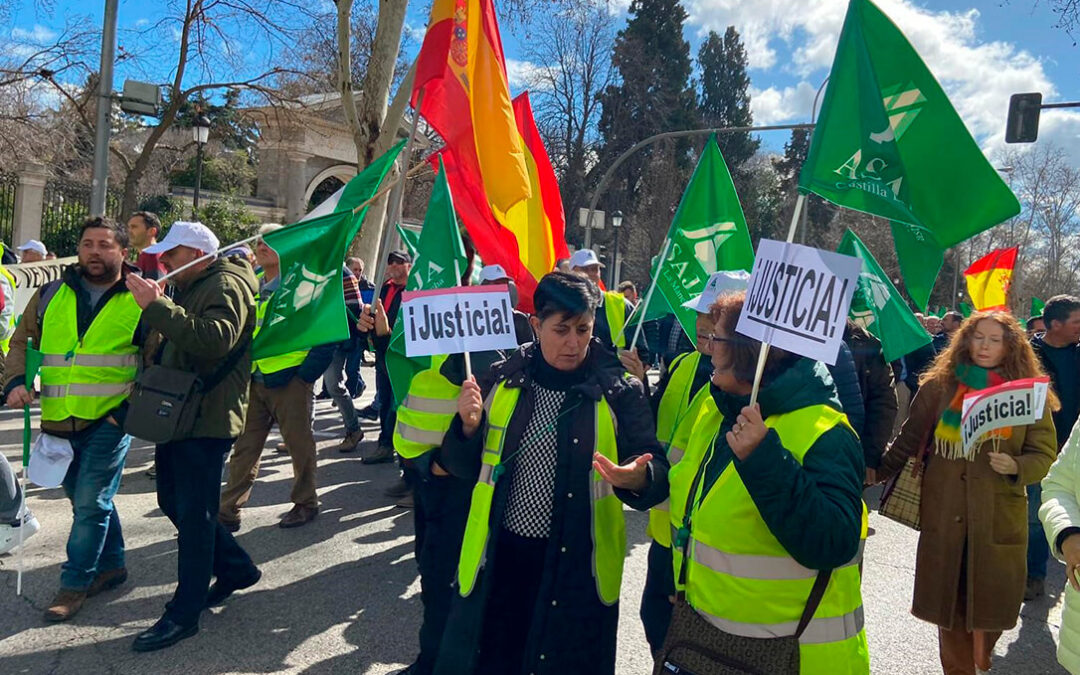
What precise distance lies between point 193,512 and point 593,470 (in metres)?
2.13

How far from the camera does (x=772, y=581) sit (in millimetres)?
2164

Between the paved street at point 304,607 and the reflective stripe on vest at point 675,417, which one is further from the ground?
the reflective stripe on vest at point 675,417

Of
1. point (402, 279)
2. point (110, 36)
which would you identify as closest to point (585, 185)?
point (110, 36)

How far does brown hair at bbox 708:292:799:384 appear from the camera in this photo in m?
2.34

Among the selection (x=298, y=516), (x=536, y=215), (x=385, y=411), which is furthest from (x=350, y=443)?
(x=536, y=215)

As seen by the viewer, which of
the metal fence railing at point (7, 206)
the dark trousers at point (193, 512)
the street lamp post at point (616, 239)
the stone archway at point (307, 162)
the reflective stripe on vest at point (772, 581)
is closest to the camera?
the reflective stripe on vest at point (772, 581)

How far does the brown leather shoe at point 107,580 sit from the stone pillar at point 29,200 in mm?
15123

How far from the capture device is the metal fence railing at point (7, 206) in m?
16.7

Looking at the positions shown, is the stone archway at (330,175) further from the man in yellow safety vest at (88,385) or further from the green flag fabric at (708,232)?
the green flag fabric at (708,232)

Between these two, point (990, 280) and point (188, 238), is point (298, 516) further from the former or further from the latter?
point (990, 280)

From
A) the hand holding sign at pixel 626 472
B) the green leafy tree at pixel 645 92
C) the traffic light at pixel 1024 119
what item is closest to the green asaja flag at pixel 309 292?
the hand holding sign at pixel 626 472

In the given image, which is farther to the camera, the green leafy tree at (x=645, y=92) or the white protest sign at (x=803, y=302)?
the green leafy tree at (x=645, y=92)

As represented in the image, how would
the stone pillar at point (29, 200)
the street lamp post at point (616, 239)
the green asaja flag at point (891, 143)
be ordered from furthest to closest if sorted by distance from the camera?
the street lamp post at point (616, 239), the stone pillar at point (29, 200), the green asaja flag at point (891, 143)

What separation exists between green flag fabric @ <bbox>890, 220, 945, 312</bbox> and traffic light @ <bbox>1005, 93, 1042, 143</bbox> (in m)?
11.7
